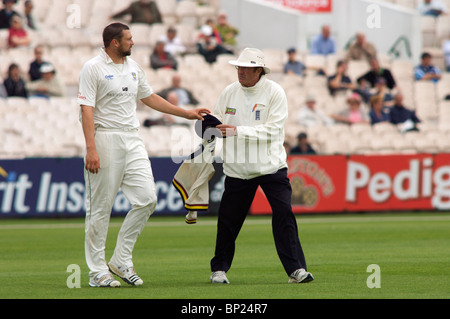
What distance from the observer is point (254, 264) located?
34.2 feet

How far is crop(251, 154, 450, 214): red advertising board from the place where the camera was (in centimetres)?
1844

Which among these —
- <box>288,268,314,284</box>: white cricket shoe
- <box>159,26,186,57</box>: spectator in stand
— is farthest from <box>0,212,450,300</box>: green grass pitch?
<box>159,26,186,57</box>: spectator in stand

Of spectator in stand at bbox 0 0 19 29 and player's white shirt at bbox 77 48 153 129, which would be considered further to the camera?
spectator in stand at bbox 0 0 19 29

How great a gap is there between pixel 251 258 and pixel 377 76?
1222 cm

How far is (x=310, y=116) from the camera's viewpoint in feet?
68.9

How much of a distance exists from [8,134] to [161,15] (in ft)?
23.2

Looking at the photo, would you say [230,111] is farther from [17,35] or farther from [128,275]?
[17,35]

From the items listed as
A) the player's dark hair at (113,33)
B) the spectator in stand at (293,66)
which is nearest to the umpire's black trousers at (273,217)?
the player's dark hair at (113,33)

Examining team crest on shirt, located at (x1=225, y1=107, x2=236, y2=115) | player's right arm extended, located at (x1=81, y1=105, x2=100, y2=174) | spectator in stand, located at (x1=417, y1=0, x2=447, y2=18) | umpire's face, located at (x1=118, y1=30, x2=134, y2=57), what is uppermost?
spectator in stand, located at (x1=417, y1=0, x2=447, y2=18)

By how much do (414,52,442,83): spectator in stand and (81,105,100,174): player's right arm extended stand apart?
665 inches

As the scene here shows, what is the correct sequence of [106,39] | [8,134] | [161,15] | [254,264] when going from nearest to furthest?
[106,39]
[254,264]
[8,134]
[161,15]

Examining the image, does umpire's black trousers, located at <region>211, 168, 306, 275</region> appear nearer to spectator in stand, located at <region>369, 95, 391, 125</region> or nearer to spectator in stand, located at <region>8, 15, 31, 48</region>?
spectator in stand, located at <region>369, 95, 391, 125</region>
